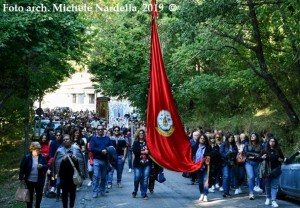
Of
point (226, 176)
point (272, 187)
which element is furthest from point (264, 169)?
point (226, 176)

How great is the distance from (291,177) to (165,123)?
11.2ft

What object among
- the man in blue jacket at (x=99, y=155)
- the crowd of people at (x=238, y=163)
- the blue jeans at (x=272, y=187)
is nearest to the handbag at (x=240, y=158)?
Answer: the crowd of people at (x=238, y=163)

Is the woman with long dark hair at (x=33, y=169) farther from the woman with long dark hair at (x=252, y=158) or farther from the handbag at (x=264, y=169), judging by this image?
the woman with long dark hair at (x=252, y=158)

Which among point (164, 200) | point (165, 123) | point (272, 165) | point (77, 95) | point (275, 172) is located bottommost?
point (164, 200)

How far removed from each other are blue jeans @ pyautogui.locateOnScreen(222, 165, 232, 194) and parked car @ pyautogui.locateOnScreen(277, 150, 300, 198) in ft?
4.59

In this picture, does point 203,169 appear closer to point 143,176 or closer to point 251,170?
point 251,170

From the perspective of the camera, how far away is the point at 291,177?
1398cm

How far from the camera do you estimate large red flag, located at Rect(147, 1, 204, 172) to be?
44.9 ft

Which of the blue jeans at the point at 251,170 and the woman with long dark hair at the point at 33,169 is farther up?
the woman with long dark hair at the point at 33,169

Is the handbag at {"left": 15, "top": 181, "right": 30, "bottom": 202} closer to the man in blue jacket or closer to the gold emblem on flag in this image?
the man in blue jacket

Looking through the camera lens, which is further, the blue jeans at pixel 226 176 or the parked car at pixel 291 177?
the blue jeans at pixel 226 176

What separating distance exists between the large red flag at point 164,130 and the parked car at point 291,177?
2.26 meters

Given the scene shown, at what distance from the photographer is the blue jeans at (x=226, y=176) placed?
50.9 ft

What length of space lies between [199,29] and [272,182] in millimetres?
8355
